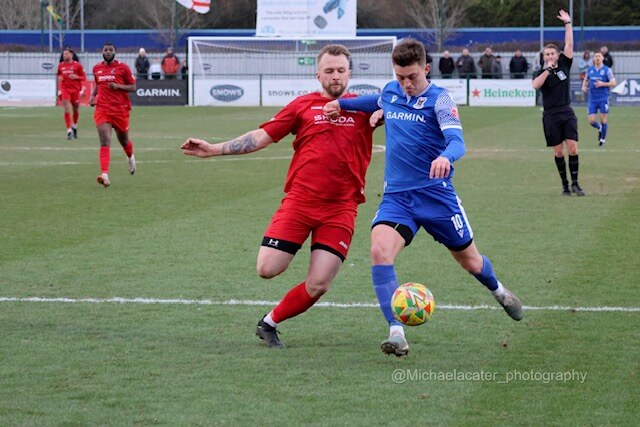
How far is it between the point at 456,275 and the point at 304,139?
2839mm

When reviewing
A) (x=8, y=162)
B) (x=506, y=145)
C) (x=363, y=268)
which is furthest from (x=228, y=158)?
(x=363, y=268)

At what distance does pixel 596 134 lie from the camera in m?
27.8

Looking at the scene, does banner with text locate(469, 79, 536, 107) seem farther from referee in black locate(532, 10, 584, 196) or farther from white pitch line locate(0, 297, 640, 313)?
white pitch line locate(0, 297, 640, 313)

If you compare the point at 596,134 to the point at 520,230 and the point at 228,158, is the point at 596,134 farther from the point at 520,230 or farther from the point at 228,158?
the point at 520,230

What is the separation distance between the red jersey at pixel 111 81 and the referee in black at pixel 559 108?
19.9 ft

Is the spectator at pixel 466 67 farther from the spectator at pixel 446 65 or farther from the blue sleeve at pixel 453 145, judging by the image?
the blue sleeve at pixel 453 145

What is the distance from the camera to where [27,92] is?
45188mm

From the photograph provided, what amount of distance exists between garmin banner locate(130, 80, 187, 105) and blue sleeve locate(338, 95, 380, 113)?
1476 inches

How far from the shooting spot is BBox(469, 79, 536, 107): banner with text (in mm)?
42031

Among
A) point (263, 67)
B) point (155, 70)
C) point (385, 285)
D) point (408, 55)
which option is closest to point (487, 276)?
point (385, 285)

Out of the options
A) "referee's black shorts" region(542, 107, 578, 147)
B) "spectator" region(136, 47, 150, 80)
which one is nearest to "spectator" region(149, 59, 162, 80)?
"spectator" region(136, 47, 150, 80)

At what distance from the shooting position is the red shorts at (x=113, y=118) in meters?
16.7

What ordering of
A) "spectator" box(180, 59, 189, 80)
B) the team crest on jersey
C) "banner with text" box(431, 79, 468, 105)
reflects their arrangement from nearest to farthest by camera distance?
the team crest on jersey < "banner with text" box(431, 79, 468, 105) < "spectator" box(180, 59, 189, 80)

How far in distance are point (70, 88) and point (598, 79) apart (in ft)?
40.5
